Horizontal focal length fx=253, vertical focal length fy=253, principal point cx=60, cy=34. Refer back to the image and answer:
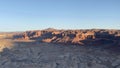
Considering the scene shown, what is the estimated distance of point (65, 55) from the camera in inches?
3314

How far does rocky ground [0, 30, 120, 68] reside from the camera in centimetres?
7769

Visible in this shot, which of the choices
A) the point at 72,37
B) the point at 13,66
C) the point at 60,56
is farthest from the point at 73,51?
the point at 13,66

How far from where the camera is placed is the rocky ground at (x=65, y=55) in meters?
77.7

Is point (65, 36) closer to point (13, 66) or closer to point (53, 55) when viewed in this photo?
point (53, 55)

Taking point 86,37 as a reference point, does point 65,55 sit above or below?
below

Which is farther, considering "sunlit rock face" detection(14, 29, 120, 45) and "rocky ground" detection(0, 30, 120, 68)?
"sunlit rock face" detection(14, 29, 120, 45)

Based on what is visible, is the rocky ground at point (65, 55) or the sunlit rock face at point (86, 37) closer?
the rocky ground at point (65, 55)

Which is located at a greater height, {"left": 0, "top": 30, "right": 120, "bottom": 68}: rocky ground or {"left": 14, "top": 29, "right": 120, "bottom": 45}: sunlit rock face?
{"left": 14, "top": 29, "right": 120, "bottom": 45}: sunlit rock face

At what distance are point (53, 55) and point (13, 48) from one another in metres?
19.2

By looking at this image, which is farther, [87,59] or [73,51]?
[73,51]

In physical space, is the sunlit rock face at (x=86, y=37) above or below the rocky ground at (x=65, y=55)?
above

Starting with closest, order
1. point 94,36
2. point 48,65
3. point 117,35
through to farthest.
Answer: point 48,65 → point 117,35 → point 94,36

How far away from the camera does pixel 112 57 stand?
80.3 metres

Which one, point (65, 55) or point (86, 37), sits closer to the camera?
point (65, 55)
